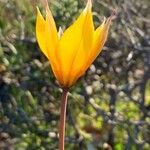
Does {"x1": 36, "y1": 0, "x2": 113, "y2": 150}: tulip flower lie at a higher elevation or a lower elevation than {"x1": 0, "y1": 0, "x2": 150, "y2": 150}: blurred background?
higher

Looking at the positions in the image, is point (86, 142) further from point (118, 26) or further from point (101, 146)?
point (118, 26)

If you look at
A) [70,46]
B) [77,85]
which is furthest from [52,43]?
[77,85]

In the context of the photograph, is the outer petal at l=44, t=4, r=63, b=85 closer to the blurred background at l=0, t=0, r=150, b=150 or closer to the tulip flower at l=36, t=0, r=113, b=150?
the tulip flower at l=36, t=0, r=113, b=150

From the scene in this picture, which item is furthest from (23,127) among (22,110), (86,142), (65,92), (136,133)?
(65,92)

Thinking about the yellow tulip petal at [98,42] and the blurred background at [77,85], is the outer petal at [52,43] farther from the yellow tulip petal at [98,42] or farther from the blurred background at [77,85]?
the blurred background at [77,85]

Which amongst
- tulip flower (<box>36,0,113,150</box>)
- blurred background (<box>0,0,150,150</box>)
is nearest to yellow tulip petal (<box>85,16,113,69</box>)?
tulip flower (<box>36,0,113,150</box>)

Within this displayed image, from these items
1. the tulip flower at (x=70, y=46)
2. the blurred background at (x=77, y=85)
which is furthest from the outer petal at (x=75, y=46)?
the blurred background at (x=77, y=85)

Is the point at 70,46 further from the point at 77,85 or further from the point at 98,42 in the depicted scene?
the point at 77,85

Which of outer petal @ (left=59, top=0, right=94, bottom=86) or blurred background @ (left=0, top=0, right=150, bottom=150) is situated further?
blurred background @ (left=0, top=0, right=150, bottom=150)
